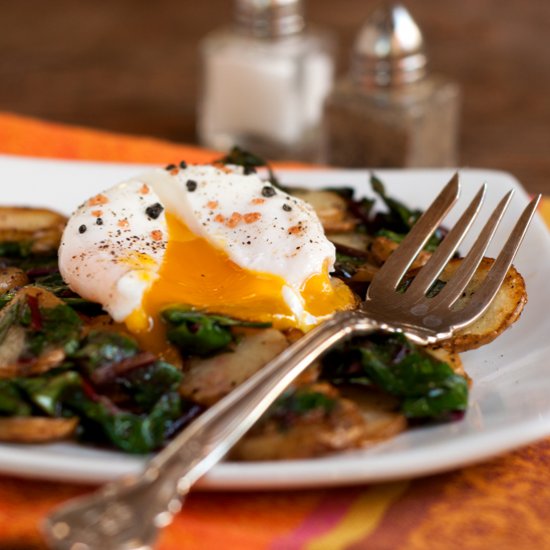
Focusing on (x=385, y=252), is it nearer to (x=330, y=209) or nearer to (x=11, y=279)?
(x=330, y=209)

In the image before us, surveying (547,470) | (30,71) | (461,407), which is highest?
(461,407)

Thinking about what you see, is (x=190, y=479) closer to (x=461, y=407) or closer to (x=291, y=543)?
(x=291, y=543)

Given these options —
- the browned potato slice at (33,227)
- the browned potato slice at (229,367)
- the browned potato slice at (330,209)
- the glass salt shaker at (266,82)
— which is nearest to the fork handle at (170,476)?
the browned potato slice at (229,367)

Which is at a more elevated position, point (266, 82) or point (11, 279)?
point (11, 279)

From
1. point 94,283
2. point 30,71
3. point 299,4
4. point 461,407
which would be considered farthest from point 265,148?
point 461,407

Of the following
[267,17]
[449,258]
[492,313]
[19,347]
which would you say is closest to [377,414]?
[492,313]

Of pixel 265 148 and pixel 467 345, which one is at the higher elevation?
pixel 467 345
